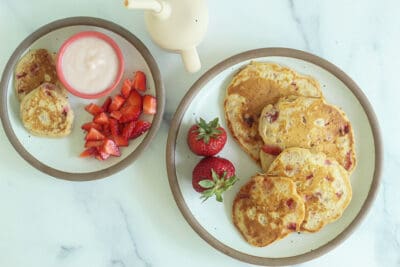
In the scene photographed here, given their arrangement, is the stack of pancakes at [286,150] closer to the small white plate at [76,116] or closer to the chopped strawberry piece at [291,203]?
the chopped strawberry piece at [291,203]

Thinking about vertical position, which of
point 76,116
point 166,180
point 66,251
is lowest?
point 66,251

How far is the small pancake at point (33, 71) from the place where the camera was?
1.74 metres

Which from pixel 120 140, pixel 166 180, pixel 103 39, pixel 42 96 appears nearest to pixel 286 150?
pixel 166 180

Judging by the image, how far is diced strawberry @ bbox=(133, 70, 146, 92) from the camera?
1732mm

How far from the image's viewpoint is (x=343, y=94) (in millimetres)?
1743

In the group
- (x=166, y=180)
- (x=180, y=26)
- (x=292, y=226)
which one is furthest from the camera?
(x=166, y=180)

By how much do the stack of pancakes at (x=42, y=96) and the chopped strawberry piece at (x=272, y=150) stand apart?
582 millimetres

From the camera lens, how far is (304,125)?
1.70 m

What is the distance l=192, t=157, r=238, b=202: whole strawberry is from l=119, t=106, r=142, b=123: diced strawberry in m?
0.24

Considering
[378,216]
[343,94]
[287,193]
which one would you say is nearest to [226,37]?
[343,94]

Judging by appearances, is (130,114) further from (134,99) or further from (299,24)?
(299,24)

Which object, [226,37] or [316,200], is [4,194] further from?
[316,200]

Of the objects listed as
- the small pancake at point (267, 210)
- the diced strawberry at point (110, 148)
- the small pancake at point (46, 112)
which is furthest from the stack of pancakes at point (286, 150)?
the small pancake at point (46, 112)

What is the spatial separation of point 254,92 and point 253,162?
0.69ft
